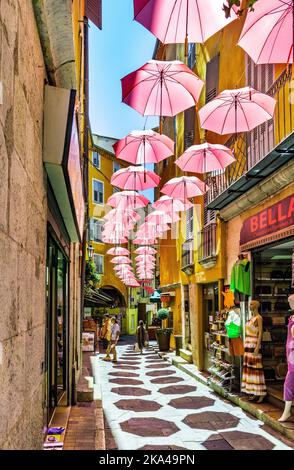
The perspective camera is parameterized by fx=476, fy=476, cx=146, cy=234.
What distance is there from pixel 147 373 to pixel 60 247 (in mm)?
11145

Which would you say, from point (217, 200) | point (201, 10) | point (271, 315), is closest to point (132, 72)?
point (201, 10)

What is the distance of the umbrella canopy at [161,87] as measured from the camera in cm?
979

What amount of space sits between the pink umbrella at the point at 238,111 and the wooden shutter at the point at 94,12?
13.4 ft

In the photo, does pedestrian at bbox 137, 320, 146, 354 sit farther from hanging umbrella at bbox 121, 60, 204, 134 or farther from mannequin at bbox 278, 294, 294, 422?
mannequin at bbox 278, 294, 294, 422

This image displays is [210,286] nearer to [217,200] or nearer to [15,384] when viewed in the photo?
[217,200]

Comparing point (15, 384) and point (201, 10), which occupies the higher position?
point (201, 10)

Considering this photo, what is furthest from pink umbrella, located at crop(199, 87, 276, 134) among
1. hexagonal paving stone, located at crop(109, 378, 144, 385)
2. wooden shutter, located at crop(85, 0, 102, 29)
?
hexagonal paving stone, located at crop(109, 378, 144, 385)

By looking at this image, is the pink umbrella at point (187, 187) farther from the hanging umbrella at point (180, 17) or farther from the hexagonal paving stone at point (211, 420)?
the hanging umbrella at point (180, 17)

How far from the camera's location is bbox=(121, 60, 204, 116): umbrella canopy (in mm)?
9789

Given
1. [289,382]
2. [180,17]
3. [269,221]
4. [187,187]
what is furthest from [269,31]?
[187,187]

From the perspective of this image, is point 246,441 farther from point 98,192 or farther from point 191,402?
point 98,192

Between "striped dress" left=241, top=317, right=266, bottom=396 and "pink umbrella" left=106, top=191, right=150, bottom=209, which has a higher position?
"pink umbrella" left=106, top=191, right=150, bottom=209

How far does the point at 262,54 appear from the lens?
7.64m
